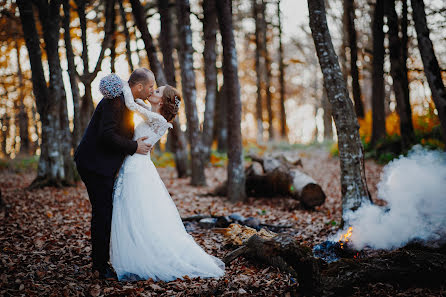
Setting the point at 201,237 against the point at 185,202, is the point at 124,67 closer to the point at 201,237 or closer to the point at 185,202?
the point at 185,202

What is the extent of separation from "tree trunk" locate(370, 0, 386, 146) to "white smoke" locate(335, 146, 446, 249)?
8.56 m

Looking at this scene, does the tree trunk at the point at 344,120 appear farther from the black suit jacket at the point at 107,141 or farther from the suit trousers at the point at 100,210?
the suit trousers at the point at 100,210

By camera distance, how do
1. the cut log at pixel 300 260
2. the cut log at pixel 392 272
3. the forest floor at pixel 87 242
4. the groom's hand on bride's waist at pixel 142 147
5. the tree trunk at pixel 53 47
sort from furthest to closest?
the tree trunk at pixel 53 47
the groom's hand on bride's waist at pixel 142 147
the forest floor at pixel 87 242
the cut log at pixel 392 272
the cut log at pixel 300 260

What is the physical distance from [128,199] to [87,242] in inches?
79.1

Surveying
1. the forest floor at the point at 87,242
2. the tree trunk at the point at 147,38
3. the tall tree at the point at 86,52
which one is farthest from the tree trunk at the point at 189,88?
the tall tree at the point at 86,52

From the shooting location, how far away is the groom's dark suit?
4043 mm

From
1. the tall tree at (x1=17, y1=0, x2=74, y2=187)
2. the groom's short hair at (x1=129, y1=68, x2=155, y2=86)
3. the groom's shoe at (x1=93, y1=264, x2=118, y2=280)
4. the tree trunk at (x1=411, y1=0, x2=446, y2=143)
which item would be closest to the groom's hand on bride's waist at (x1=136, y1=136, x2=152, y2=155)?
the groom's short hair at (x1=129, y1=68, x2=155, y2=86)

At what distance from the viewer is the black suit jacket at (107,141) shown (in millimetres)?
3986

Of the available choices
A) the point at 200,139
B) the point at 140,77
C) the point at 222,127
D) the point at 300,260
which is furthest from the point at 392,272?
the point at 222,127

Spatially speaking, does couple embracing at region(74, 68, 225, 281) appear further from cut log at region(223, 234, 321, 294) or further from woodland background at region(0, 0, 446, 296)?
cut log at region(223, 234, 321, 294)

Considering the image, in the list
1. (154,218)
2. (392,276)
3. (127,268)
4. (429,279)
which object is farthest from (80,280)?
(429,279)

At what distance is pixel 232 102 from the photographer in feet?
27.9

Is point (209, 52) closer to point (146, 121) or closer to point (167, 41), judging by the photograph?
point (167, 41)

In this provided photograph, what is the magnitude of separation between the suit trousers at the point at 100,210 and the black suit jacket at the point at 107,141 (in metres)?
0.10
